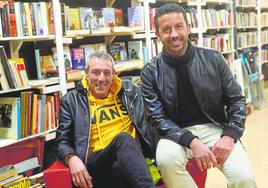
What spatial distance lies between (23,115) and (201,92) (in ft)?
4.14

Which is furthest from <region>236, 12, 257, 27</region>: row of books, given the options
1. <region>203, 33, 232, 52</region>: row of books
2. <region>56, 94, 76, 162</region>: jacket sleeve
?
<region>56, 94, 76, 162</region>: jacket sleeve

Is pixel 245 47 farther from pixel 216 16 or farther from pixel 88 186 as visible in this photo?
pixel 88 186

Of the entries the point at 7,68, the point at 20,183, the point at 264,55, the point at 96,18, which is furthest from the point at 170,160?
the point at 264,55

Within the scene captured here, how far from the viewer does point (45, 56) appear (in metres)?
3.03

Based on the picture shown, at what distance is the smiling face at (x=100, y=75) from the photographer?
2240mm

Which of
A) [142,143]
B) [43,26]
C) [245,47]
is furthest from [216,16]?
[142,143]

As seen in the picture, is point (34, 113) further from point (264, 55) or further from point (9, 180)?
point (264, 55)

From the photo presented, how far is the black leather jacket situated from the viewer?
2.14 m

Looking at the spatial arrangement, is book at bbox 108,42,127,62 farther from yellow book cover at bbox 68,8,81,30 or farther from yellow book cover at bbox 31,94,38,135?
yellow book cover at bbox 31,94,38,135

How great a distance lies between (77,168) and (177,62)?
2.71ft

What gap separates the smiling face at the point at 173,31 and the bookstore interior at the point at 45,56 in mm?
1084

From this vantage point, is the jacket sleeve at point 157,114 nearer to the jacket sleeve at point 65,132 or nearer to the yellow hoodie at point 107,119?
the yellow hoodie at point 107,119

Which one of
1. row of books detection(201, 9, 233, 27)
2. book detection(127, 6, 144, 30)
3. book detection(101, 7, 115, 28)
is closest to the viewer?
book detection(101, 7, 115, 28)

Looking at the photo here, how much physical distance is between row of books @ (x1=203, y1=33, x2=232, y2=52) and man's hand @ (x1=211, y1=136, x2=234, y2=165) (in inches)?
127
